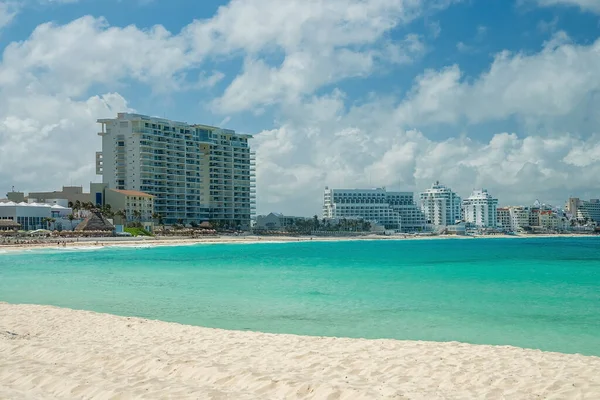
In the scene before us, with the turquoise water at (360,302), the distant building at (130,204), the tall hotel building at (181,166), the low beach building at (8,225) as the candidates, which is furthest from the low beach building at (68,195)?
the turquoise water at (360,302)

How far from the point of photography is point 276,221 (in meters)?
177

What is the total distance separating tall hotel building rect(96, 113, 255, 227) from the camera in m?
133

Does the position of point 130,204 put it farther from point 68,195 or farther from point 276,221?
point 276,221

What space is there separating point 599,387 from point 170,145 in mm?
135217

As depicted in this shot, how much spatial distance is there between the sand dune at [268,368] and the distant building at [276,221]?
160 metres

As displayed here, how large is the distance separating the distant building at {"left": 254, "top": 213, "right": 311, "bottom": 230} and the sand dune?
15961cm

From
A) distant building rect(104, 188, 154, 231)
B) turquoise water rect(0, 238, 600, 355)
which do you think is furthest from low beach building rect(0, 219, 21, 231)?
turquoise water rect(0, 238, 600, 355)

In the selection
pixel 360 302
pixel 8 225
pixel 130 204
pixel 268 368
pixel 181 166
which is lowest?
pixel 360 302

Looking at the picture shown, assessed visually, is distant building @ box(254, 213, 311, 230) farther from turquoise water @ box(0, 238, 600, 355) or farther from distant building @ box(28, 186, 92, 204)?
turquoise water @ box(0, 238, 600, 355)

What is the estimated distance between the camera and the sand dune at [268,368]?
26.4 ft

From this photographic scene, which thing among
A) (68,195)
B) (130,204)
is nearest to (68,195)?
(68,195)

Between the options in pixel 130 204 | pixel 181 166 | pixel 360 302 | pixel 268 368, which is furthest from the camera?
pixel 181 166

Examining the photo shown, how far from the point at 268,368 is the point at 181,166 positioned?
134 meters

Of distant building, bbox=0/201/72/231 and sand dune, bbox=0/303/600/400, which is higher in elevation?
distant building, bbox=0/201/72/231
